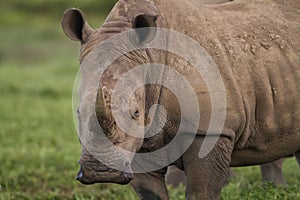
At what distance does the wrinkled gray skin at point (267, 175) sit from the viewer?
6762mm

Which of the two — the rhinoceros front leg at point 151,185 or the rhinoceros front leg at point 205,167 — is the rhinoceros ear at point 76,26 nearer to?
the rhinoceros front leg at point 205,167

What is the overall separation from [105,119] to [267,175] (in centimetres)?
321

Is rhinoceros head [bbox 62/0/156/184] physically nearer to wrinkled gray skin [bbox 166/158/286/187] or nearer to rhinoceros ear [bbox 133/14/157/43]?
rhinoceros ear [bbox 133/14/157/43]

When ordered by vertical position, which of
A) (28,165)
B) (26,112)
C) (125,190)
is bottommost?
(26,112)

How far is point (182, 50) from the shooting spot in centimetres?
450

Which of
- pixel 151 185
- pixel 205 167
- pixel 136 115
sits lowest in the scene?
pixel 151 185

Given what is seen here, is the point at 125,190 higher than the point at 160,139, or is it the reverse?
the point at 160,139

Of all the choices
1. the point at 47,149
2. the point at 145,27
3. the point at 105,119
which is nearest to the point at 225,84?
the point at 145,27

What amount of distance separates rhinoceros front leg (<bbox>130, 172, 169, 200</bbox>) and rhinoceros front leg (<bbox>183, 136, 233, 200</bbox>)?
→ 47 cm

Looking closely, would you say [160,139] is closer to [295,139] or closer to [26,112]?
[295,139]

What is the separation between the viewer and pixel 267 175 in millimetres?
6812

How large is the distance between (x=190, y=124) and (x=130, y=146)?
0.52 metres

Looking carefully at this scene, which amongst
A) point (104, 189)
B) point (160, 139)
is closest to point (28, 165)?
point (104, 189)

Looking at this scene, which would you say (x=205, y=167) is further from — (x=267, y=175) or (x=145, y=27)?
(x=267, y=175)
